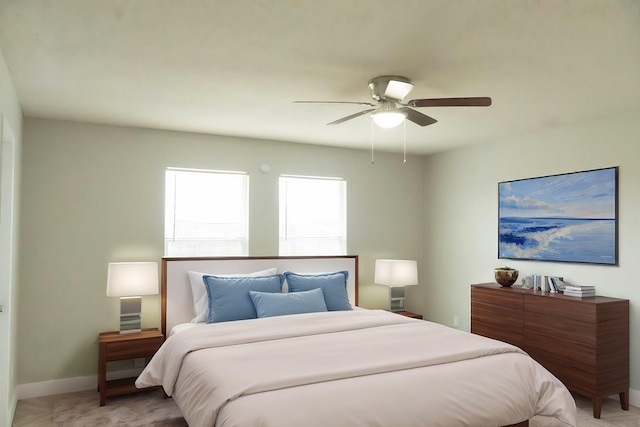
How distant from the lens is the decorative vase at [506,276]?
470 centimetres

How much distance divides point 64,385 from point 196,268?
1.56m

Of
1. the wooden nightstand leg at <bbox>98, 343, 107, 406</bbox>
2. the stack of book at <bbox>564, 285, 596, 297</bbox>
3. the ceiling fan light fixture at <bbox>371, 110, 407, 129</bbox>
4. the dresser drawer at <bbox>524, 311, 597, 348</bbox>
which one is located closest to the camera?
the ceiling fan light fixture at <bbox>371, 110, 407, 129</bbox>

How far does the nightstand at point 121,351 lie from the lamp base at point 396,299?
263cm

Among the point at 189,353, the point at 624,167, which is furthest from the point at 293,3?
the point at 624,167

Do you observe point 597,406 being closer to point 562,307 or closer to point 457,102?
point 562,307

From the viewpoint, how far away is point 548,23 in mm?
2289

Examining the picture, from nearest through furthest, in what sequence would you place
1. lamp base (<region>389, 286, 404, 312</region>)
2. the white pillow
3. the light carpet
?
the light carpet, the white pillow, lamp base (<region>389, 286, 404, 312</region>)

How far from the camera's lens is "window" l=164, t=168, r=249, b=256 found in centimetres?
484

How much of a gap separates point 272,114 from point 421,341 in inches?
88.5

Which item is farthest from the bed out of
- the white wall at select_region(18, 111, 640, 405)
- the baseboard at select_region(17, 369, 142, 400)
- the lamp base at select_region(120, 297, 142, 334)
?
the white wall at select_region(18, 111, 640, 405)

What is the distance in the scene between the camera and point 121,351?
4031 mm

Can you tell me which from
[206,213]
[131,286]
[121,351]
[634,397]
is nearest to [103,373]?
[121,351]

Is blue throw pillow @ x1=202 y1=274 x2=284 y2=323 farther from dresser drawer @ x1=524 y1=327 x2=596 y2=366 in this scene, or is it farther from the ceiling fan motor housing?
dresser drawer @ x1=524 y1=327 x2=596 y2=366

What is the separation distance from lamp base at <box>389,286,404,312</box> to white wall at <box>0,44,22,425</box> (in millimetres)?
3750
